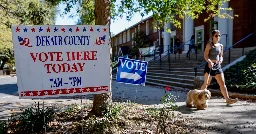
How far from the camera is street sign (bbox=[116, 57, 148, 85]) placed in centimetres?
626

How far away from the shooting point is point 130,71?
20.9 feet

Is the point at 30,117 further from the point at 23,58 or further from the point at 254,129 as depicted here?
the point at 254,129

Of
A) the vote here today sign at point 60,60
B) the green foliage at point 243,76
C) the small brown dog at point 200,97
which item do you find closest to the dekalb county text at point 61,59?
the vote here today sign at point 60,60

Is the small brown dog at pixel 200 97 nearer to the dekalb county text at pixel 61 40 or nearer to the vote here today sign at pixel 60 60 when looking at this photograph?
the vote here today sign at pixel 60 60

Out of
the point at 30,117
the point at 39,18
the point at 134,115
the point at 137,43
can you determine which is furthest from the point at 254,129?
the point at 137,43

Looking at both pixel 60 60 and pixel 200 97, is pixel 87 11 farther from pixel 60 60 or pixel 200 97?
pixel 60 60

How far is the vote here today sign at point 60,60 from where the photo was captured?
396 cm

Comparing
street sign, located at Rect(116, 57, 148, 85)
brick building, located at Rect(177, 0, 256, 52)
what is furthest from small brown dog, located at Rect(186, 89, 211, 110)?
brick building, located at Rect(177, 0, 256, 52)

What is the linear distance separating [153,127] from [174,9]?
5.47 meters

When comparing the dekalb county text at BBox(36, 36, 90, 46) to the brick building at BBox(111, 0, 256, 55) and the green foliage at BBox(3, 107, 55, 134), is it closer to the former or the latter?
the green foliage at BBox(3, 107, 55, 134)

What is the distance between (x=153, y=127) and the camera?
4594 mm

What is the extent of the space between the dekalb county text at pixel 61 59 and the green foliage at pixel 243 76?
6.33m

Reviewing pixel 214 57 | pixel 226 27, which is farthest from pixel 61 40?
pixel 226 27

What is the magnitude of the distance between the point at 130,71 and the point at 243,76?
5.35 m
